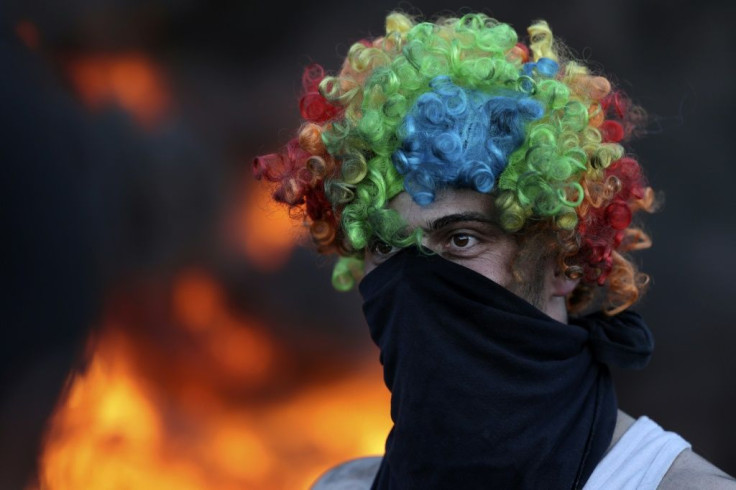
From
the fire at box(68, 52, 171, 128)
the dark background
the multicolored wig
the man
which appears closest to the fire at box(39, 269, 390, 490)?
the dark background

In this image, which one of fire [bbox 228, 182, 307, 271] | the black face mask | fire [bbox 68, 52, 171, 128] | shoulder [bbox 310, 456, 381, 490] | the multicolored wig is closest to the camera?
the black face mask

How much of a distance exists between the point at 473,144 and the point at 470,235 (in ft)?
0.72

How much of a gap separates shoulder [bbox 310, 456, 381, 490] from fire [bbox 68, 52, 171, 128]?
155cm

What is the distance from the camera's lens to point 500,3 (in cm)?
334

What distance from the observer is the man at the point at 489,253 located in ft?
6.09

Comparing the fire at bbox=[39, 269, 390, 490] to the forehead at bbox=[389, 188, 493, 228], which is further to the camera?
the fire at bbox=[39, 269, 390, 490]

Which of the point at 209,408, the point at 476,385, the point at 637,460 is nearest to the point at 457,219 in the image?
the point at 476,385

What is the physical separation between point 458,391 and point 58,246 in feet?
5.88

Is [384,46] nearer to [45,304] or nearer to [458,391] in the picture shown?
[458,391]

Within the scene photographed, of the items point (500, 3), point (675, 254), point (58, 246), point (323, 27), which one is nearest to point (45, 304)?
point (58, 246)

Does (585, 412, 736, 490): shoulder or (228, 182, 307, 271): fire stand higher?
(228, 182, 307, 271): fire

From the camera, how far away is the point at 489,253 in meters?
2.00

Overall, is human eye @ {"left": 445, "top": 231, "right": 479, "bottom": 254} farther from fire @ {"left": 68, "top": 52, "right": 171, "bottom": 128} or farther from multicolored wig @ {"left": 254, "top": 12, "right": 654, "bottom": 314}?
fire @ {"left": 68, "top": 52, "right": 171, "bottom": 128}

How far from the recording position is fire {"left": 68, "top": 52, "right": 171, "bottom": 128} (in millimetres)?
3133
